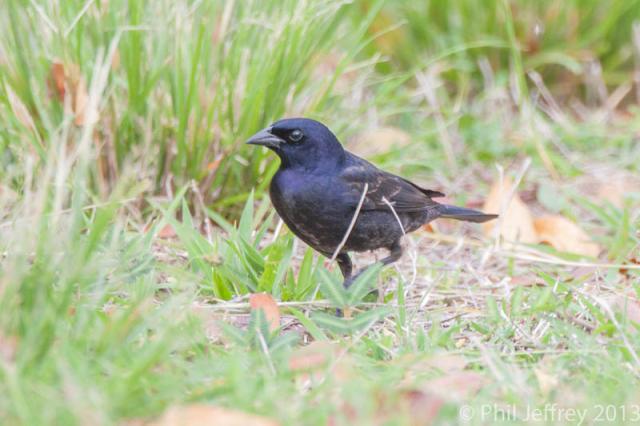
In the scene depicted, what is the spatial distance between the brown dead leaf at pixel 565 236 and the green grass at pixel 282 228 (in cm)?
10

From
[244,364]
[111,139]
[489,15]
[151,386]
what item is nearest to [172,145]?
[111,139]

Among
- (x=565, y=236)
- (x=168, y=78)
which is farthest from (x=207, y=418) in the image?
(x=565, y=236)

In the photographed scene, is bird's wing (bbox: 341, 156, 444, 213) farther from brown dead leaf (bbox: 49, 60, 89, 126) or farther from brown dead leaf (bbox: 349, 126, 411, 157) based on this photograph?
brown dead leaf (bbox: 49, 60, 89, 126)

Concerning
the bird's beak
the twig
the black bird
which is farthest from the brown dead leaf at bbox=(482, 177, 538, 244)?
the bird's beak

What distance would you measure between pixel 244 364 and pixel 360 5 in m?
4.23

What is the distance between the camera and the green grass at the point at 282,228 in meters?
2.33

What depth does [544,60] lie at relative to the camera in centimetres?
602

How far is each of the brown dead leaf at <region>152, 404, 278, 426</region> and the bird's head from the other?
171 cm

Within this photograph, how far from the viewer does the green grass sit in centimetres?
233

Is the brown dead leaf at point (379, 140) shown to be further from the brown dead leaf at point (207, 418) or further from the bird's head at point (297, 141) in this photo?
the brown dead leaf at point (207, 418)

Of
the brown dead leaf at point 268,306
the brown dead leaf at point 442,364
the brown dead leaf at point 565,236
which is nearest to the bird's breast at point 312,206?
the brown dead leaf at point 268,306

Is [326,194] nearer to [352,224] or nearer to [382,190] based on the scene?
[352,224]

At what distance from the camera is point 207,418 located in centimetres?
207

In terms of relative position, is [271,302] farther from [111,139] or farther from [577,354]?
[111,139]
